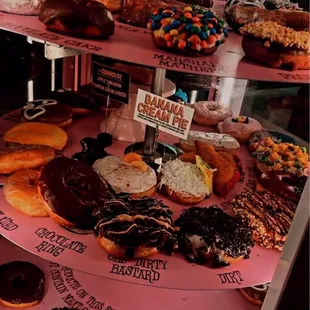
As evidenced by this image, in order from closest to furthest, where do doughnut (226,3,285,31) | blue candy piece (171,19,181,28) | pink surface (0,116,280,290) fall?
pink surface (0,116,280,290) < blue candy piece (171,19,181,28) < doughnut (226,3,285,31)

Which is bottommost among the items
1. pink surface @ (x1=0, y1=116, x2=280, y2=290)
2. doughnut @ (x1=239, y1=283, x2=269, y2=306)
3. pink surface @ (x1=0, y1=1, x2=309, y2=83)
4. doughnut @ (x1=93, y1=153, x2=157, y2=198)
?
doughnut @ (x1=239, y1=283, x2=269, y2=306)

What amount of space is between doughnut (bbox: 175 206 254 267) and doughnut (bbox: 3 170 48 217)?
1.34 feet

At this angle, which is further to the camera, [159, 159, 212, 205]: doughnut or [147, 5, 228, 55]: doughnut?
[159, 159, 212, 205]: doughnut

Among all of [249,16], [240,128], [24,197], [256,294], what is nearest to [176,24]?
[249,16]

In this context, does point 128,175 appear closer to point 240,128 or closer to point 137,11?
point 137,11

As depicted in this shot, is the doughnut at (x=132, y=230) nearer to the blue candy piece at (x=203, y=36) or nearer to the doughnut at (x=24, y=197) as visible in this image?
the doughnut at (x=24, y=197)

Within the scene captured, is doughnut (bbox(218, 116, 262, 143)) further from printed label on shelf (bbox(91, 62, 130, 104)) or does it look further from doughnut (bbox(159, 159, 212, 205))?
printed label on shelf (bbox(91, 62, 130, 104))

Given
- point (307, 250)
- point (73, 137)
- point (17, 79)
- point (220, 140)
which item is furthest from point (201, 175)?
point (17, 79)

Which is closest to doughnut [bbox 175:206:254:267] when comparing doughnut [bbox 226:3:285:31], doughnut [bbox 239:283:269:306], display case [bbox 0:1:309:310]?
display case [bbox 0:1:309:310]

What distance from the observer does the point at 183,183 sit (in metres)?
1.55

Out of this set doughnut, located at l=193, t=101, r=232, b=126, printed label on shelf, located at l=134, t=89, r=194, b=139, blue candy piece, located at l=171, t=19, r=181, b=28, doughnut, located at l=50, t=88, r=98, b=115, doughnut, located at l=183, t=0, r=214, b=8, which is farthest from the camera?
doughnut, located at l=193, t=101, r=232, b=126

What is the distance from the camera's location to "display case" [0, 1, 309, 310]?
48.4 inches

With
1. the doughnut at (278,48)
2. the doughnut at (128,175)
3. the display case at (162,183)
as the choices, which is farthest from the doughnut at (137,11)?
the doughnut at (128,175)

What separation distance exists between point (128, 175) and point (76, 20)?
1.67 ft
